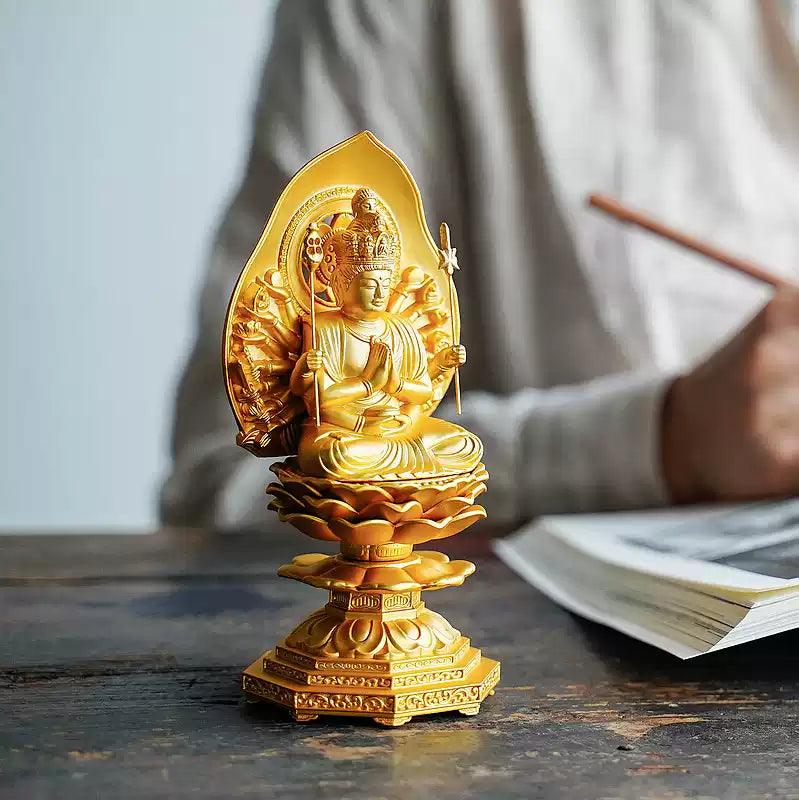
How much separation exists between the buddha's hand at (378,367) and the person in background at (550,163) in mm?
686

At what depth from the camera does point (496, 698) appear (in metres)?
0.73

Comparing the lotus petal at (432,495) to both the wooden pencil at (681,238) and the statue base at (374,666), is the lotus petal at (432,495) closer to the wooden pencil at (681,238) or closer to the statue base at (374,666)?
the statue base at (374,666)

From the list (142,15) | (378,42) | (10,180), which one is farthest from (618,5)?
(10,180)

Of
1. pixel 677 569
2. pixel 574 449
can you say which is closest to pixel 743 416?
pixel 574 449

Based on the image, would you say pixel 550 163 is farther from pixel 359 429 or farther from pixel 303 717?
pixel 303 717

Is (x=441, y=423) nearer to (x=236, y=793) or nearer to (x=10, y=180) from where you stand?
(x=236, y=793)

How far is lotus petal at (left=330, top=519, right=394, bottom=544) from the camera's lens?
677 millimetres

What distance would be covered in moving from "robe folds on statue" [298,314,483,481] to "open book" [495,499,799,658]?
0.20 meters

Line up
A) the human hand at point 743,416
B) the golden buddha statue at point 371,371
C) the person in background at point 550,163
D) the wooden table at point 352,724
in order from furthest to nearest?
the person in background at point 550,163
the human hand at point 743,416
the golden buddha statue at point 371,371
the wooden table at point 352,724

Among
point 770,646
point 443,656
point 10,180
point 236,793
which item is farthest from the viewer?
point 10,180

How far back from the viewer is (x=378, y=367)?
726mm

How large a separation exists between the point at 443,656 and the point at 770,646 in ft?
0.94

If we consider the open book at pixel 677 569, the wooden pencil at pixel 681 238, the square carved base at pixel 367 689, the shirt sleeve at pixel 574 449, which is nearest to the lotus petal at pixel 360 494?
the square carved base at pixel 367 689

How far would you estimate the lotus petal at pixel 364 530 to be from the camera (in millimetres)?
677
